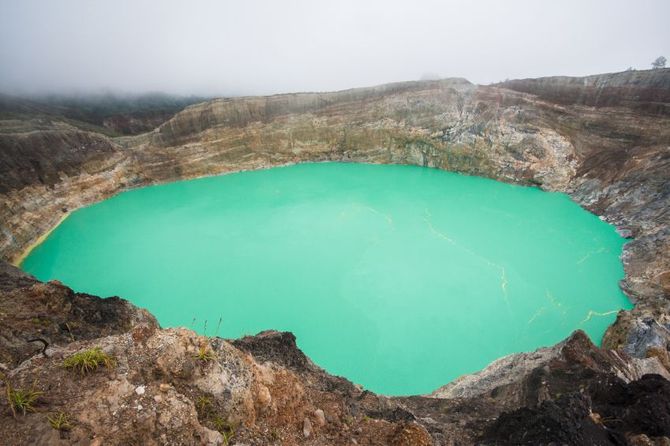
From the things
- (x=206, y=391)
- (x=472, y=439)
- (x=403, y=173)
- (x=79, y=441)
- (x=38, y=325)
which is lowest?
(x=403, y=173)

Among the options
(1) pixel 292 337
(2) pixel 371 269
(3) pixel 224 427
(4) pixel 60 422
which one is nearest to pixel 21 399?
(4) pixel 60 422

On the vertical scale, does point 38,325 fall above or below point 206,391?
below

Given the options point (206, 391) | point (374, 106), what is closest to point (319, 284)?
point (206, 391)

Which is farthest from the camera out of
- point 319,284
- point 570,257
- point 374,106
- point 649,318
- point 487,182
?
point 374,106

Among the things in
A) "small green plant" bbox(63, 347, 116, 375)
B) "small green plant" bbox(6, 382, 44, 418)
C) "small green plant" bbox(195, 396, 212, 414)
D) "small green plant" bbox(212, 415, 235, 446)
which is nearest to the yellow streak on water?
"small green plant" bbox(63, 347, 116, 375)

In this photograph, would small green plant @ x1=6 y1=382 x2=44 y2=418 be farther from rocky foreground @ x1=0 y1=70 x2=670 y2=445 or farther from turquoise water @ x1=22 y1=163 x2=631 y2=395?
turquoise water @ x1=22 y1=163 x2=631 y2=395

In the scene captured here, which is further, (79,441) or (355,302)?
(355,302)

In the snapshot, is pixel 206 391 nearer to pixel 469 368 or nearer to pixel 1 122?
pixel 469 368

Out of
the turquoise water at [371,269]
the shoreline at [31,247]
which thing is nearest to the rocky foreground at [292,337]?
the shoreline at [31,247]
